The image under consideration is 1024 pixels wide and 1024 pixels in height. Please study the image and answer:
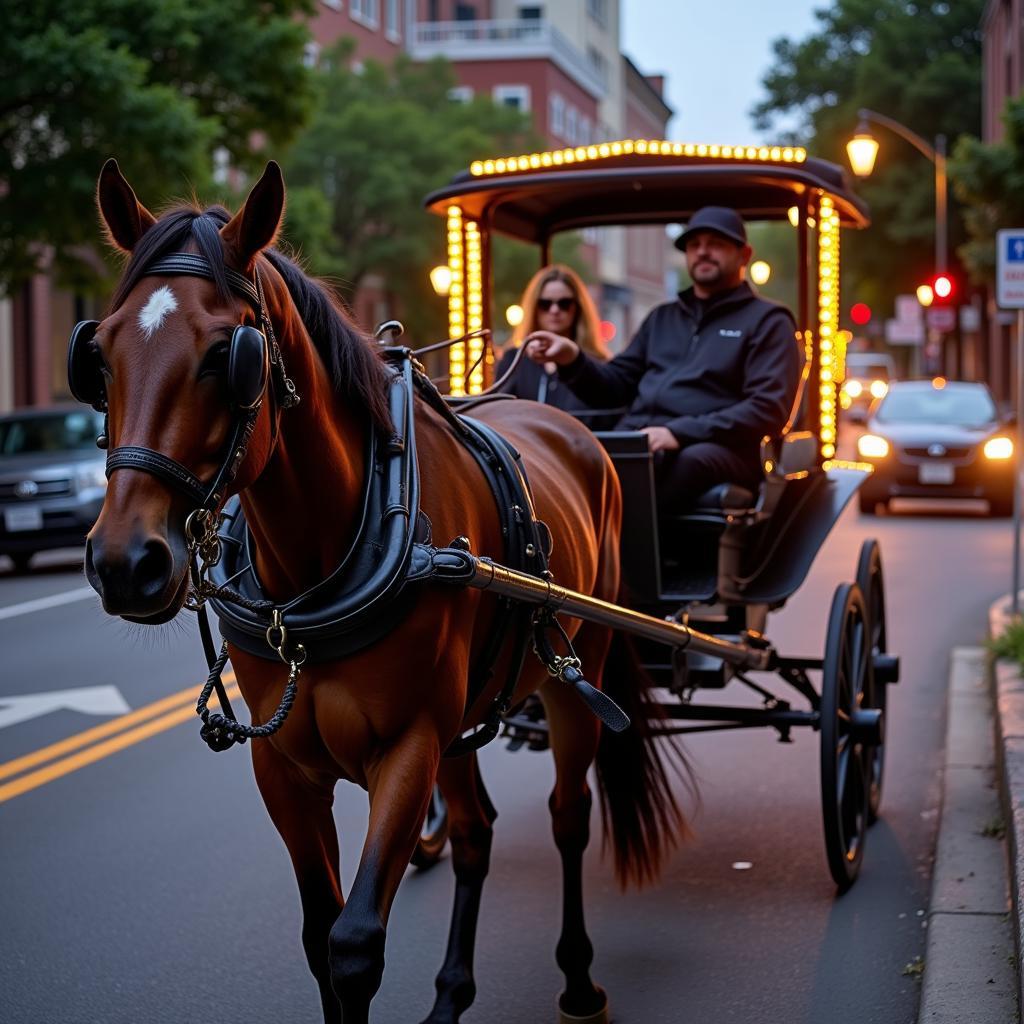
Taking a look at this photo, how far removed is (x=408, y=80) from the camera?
43.7 m

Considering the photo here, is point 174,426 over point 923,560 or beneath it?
over

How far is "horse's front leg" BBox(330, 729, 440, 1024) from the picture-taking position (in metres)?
3.55

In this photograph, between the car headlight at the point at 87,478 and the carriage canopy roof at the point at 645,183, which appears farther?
the car headlight at the point at 87,478

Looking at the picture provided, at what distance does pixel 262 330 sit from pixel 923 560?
44.5 ft

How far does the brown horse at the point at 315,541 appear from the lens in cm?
314

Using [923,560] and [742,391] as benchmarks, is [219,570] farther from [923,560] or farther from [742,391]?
[923,560]

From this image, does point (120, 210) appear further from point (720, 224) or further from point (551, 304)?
point (551, 304)

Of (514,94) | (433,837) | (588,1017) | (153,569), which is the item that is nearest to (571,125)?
(514,94)

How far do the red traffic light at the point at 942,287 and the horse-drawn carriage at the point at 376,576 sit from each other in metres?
30.1

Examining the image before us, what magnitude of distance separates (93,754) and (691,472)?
11.7 feet

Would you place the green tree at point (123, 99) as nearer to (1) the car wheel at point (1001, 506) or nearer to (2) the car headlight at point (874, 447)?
(2) the car headlight at point (874, 447)

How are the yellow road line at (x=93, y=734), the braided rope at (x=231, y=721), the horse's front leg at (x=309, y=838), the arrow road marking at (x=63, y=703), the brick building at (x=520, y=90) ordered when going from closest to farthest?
the braided rope at (x=231, y=721)
the horse's front leg at (x=309, y=838)
the yellow road line at (x=93, y=734)
the arrow road marking at (x=63, y=703)
the brick building at (x=520, y=90)

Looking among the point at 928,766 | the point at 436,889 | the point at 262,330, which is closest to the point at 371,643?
the point at 262,330

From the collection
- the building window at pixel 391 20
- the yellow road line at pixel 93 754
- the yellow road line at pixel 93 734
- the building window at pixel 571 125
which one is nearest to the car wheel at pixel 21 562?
the yellow road line at pixel 93 734
